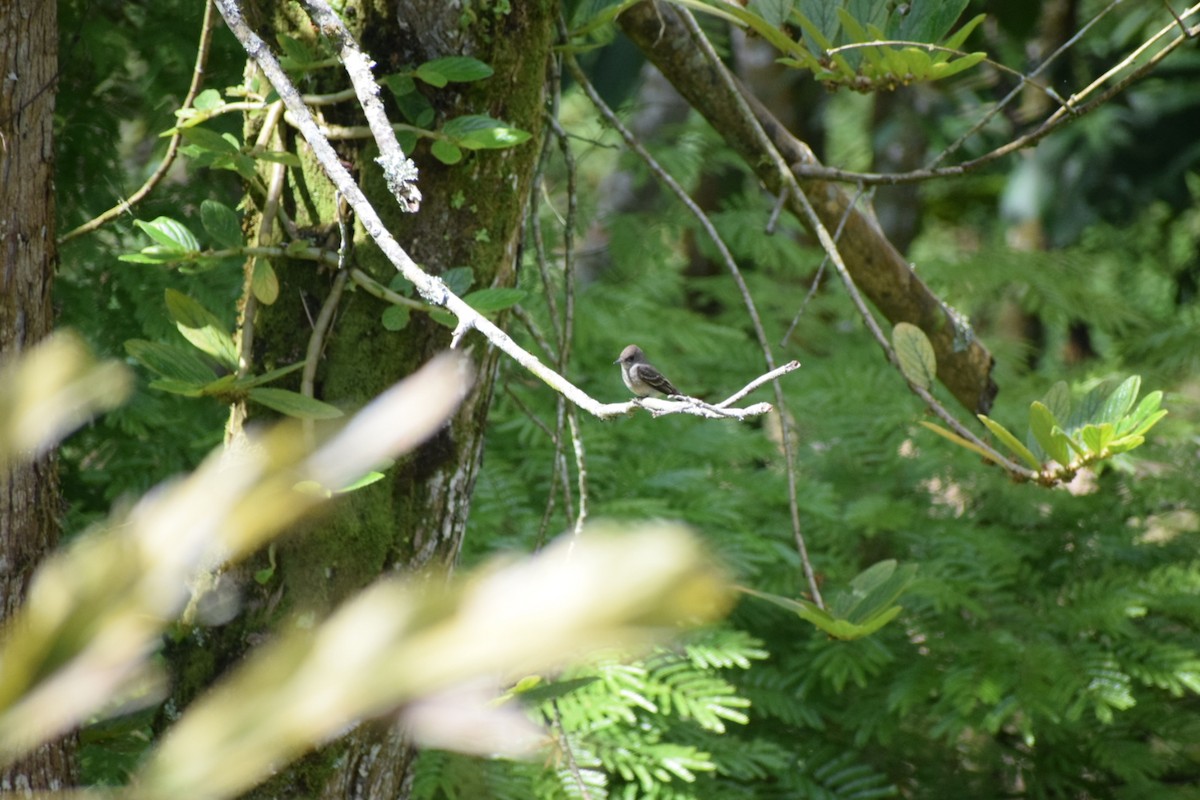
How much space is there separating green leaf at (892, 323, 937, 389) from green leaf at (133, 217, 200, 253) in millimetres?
914

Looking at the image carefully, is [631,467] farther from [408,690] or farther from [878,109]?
[878,109]

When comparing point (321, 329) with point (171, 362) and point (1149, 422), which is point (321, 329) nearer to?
point (171, 362)

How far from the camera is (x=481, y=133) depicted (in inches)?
48.5

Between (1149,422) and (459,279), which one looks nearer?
(1149,422)

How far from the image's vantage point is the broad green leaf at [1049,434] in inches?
45.8

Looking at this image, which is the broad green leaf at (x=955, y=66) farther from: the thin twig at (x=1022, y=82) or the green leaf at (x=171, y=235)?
the green leaf at (x=171, y=235)

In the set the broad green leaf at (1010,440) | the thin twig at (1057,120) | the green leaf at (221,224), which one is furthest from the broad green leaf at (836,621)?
the green leaf at (221,224)

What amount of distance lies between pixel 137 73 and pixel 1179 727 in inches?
115

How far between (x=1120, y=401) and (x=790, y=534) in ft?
5.07

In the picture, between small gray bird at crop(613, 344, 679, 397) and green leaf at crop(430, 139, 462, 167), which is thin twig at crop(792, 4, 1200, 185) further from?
green leaf at crop(430, 139, 462, 167)

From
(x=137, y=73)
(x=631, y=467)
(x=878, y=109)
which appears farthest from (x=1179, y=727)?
(x=878, y=109)

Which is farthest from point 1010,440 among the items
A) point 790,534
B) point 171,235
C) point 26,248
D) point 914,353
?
point 790,534

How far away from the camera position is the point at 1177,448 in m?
3.25

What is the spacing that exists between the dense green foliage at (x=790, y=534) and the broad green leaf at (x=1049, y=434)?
0.54ft
